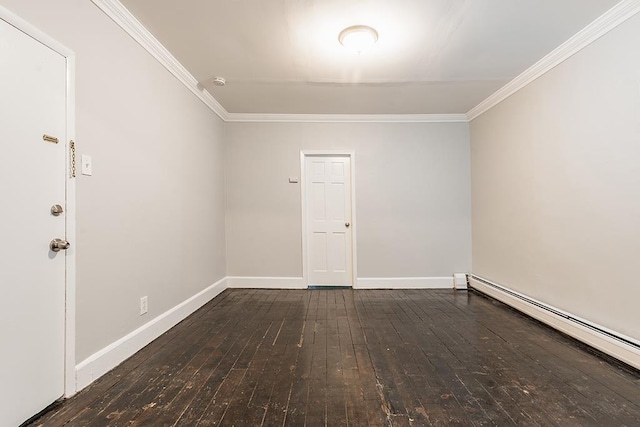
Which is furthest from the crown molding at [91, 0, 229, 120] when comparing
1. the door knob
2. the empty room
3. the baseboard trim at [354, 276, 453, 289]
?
the baseboard trim at [354, 276, 453, 289]

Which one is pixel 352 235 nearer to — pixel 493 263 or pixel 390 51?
pixel 493 263

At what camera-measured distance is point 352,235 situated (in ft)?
14.4

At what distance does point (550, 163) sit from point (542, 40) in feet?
3.55

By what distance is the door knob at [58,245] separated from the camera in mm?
1588

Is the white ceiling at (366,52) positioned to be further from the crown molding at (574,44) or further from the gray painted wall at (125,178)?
→ the gray painted wall at (125,178)

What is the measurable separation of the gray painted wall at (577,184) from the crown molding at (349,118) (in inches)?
30.7

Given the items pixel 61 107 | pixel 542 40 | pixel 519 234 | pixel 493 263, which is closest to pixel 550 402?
pixel 519 234

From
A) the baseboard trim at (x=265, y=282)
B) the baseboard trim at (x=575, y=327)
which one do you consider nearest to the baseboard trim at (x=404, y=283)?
the baseboard trim at (x=575, y=327)

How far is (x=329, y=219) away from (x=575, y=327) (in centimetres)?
294

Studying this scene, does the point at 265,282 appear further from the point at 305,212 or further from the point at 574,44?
the point at 574,44

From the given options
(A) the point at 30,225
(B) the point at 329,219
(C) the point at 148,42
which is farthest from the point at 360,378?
(C) the point at 148,42

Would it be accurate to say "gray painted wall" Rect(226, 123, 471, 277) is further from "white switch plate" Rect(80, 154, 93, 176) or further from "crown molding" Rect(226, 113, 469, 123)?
"white switch plate" Rect(80, 154, 93, 176)

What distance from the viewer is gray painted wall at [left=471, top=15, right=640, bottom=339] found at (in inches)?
82.7

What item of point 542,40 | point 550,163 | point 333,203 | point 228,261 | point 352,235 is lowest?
point 228,261
